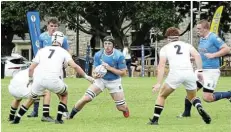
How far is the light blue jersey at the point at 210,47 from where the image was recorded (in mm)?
16266

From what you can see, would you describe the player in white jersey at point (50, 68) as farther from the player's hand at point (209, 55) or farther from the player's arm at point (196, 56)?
the player's hand at point (209, 55)

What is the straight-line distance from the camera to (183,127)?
14.4 meters

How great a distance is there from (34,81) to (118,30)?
41997 millimetres

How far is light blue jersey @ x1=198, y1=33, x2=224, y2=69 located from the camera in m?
16.3

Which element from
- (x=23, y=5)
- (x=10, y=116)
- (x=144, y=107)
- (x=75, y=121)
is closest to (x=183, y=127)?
(x=75, y=121)

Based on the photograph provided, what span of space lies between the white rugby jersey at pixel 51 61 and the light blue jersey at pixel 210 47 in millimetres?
3071

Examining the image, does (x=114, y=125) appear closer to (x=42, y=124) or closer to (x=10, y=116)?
(x=42, y=124)

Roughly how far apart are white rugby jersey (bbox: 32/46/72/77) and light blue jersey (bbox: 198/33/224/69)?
121 inches

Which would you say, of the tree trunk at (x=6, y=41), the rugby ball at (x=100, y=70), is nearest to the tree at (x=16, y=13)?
→ the tree trunk at (x=6, y=41)

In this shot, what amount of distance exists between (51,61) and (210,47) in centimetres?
348

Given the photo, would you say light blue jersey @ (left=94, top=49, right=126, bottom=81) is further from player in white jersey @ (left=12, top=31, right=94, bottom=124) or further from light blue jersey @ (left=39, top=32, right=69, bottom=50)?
Answer: player in white jersey @ (left=12, top=31, right=94, bottom=124)

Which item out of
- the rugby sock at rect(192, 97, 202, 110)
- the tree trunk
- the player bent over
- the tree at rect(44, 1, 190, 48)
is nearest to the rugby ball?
the player bent over

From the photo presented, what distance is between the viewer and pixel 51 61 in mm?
14977

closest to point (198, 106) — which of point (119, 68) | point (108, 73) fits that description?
point (119, 68)
